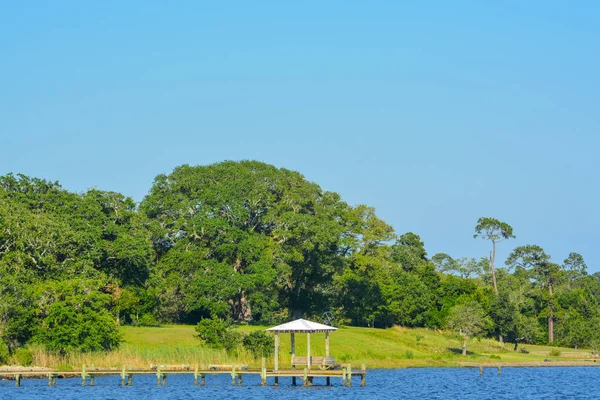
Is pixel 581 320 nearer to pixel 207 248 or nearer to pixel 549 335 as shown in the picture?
pixel 549 335

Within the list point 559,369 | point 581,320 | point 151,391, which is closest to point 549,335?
point 581,320

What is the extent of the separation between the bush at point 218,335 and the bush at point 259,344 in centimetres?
84

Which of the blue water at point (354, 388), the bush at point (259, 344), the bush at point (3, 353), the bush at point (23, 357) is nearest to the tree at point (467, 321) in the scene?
the blue water at point (354, 388)

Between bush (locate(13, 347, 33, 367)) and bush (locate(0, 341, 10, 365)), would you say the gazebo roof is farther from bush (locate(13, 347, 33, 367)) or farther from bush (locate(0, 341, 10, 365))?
bush (locate(0, 341, 10, 365))

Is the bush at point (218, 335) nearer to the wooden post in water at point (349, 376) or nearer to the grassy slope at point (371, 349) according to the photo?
the grassy slope at point (371, 349)

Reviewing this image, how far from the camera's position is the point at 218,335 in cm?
7919

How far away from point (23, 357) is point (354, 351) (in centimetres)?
3208

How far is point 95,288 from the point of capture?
79.1 meters

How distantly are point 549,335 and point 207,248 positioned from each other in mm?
51358

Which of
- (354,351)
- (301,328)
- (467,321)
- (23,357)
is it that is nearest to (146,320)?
(354,351)

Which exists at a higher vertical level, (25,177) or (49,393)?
(25,177)

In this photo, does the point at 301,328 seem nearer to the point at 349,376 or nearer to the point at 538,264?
the point at 349,376

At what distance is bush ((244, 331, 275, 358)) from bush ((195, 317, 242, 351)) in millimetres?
836

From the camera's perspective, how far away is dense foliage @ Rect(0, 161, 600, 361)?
77.1m
